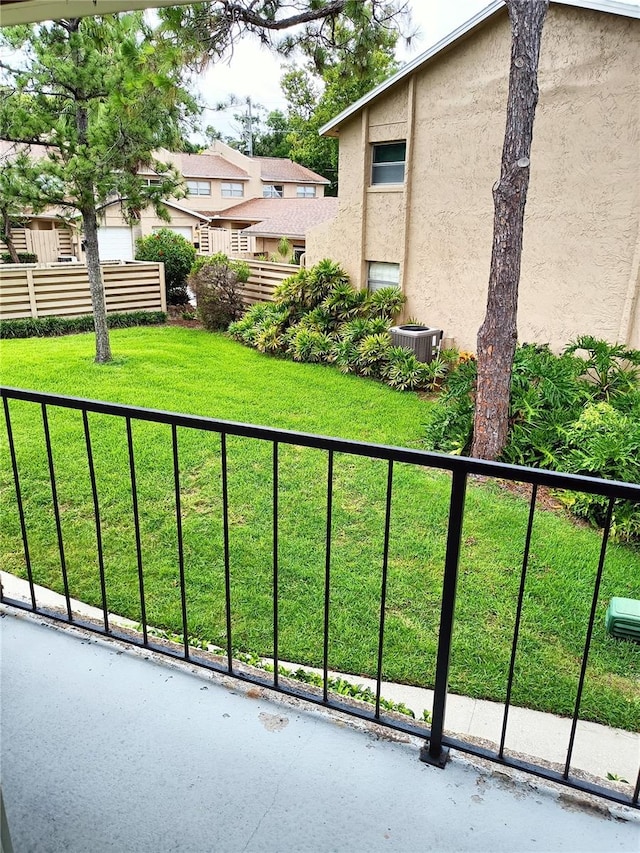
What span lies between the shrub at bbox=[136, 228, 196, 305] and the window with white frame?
16.7 m

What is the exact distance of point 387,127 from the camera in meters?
8.92

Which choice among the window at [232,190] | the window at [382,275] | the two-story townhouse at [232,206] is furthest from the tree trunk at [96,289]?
the window at [232,190]

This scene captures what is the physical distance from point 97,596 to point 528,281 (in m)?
6.34

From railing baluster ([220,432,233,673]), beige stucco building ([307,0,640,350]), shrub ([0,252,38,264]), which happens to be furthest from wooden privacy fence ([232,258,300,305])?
railing baluster ([220,432,233,673])

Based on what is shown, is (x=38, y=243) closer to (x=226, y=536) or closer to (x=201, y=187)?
(x=201, y=187)

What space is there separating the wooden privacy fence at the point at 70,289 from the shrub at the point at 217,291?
3.12 ft

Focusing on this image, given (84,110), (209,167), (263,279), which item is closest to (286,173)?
(209,167)

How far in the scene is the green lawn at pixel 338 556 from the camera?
278 cm

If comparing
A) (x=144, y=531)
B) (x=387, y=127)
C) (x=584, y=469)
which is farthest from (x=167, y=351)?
(x=584, y=469)

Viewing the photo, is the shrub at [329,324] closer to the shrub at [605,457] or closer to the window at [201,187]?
the shrub at [605,457]

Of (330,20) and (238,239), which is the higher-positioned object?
(330,20)

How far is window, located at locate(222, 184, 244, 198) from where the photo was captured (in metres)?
26.7

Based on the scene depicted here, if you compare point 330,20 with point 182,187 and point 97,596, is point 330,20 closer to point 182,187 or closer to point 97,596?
point 182,187

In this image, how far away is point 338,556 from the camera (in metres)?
3.67
